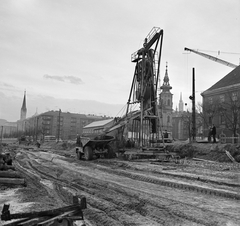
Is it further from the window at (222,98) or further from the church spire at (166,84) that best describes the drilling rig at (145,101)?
the church spire at (166,84)

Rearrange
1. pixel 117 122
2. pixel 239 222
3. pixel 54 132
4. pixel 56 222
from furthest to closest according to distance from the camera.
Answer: pixel 54 132 < pixel 117 122 < pixel 239 222 < pixel 56 222

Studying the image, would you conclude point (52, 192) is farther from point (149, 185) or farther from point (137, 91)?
point (137, 91)

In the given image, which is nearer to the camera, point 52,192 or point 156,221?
point 156,221

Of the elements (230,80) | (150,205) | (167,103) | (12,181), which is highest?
(167,103)

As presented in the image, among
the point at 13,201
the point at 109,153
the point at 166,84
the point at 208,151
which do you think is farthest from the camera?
the point at 166,84

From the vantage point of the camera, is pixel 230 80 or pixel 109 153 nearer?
pixel 109 153

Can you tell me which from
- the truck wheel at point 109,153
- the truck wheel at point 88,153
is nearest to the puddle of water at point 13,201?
the truck wheel at point 88,153

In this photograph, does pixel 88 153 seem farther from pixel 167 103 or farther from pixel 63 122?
pixel 63 122

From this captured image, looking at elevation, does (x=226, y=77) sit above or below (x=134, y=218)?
above

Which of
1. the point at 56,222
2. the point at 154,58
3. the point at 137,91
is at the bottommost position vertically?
the point at 56,222

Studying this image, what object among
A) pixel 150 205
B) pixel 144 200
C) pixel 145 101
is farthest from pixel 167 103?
pixel 150 205

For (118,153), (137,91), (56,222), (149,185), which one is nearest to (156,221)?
(56,222)

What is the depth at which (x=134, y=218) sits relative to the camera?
559 centimetres

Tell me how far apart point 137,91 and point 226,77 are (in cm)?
2768
